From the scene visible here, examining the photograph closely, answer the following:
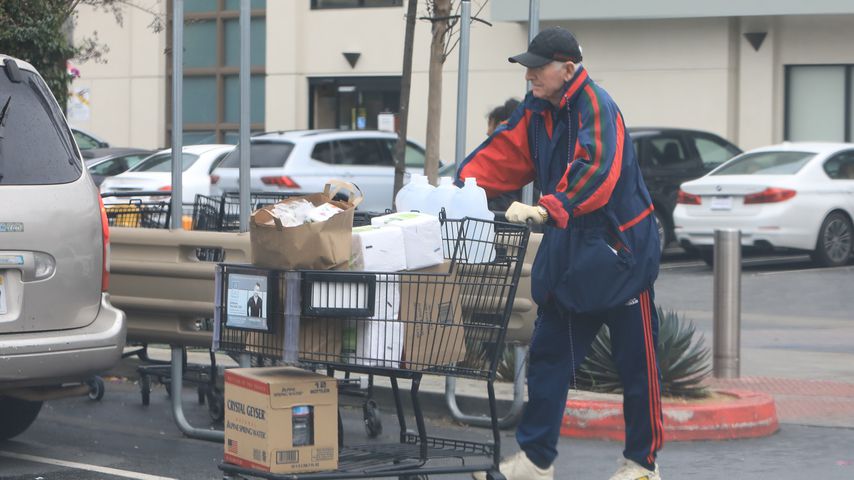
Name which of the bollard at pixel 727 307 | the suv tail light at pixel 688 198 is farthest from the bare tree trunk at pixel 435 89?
the suv tail light at pixel 688 198

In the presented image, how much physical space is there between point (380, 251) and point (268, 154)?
14.4m

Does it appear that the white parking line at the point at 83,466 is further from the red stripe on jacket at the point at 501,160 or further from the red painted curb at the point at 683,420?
the red painted curb at the point at 683,420

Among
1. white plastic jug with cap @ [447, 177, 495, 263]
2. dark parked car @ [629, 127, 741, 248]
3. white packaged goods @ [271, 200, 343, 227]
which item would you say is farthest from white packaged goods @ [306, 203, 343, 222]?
dark parked car @ [629, 127, 741, 248]

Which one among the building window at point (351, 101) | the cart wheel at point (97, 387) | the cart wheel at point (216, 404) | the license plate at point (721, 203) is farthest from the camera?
the building window at point (351, 101)

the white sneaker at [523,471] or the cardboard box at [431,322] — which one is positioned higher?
the cardboard box at [431,322]

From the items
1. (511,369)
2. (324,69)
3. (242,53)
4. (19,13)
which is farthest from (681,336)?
(324,69)

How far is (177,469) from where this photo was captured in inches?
273

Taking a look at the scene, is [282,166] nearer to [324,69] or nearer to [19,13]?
[19,13]

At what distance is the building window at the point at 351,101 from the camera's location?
31.1m

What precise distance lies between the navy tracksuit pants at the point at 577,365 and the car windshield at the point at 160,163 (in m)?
13.7

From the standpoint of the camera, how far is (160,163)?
19.5m

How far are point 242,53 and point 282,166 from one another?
11933 mm

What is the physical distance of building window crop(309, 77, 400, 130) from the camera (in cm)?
3112

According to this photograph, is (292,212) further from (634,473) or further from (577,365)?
(634,473)
